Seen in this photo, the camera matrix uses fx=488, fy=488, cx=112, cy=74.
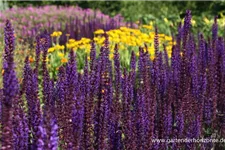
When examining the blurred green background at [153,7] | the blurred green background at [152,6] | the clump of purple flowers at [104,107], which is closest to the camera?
the clump of purple flowers at [104,107]

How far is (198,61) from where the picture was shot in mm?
4863

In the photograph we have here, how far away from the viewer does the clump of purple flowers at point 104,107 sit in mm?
1977

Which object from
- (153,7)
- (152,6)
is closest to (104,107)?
(153,7)

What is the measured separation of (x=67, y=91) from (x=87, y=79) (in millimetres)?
763

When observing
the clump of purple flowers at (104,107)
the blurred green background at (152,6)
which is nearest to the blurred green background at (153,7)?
the blurred green background at (152,6)

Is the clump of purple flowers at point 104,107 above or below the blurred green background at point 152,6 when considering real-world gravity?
below

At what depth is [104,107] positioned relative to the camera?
2.82 m

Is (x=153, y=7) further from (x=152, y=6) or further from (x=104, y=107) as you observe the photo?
(x=104, y=107)

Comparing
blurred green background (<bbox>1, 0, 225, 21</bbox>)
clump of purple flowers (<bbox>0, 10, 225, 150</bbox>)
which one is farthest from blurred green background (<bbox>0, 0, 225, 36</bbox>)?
clump of purple flowers (<bbox>0, 10, 225, 150</bbox>)

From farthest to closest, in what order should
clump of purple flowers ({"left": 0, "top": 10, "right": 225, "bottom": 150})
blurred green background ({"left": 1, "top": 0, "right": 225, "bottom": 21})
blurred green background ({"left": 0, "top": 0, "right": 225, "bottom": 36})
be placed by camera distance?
1. blurred green background ({"left": 1, "top": 0, "right": 225, "bottom": 21})
2. blurred green background ({"left": 0, "top": 0, "right": 225, "bottom": 36})
3. clump of purple flowers ({"left": 0, "top": 10, "right": 225, "bottom": 150})

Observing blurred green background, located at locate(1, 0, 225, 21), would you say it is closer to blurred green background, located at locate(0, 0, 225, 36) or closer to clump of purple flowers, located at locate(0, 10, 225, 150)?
blurred green background, located at locate(0, 0, 225, 36)

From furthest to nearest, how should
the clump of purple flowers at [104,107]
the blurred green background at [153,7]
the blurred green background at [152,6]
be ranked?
the blurred green background at [152,6]
the blurred green background at [153,7]
the clump of purple flowers at [104,107]

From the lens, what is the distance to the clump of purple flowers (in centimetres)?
198

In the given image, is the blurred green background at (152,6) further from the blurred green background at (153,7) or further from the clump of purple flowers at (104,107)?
the clump of purple flowers at (104,107)
